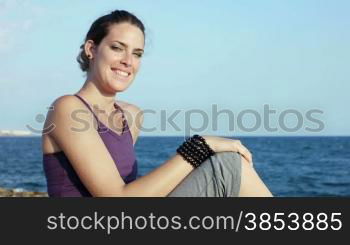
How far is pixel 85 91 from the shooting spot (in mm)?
3650

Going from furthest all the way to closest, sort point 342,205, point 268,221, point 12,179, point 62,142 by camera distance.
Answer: point 12,179 < point 342,205 < point 268,221 < point 62,142

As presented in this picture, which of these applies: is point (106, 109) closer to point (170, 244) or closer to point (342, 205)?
point (170, 244)

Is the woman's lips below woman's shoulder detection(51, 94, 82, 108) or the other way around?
the other way around

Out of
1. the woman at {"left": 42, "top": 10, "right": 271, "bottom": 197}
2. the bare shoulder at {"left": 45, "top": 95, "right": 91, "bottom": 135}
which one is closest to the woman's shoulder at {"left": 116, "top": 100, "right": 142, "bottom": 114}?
the woman at {"left": 42, "top": 10, "right": 271, "bottom": 197}

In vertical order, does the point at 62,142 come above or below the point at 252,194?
above

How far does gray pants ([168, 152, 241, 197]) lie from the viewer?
3.36 metres

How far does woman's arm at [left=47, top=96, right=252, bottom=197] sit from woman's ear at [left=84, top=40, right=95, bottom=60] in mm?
482

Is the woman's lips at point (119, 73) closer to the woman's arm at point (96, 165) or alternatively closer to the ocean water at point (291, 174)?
the woman's arm at point (96, 165)

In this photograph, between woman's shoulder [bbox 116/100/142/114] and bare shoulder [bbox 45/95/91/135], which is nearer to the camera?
bare shoulder [bbox 45/95/91/135]

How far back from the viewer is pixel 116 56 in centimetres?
364

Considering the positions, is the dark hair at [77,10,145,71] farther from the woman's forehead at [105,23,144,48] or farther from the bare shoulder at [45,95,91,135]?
the bare shoulder at [45,95,91,135]

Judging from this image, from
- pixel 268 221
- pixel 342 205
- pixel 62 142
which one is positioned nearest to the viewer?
pixel 62 142

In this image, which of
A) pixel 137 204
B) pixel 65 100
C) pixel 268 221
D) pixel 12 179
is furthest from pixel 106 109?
pixel 12 179

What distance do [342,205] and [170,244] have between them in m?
1.23
